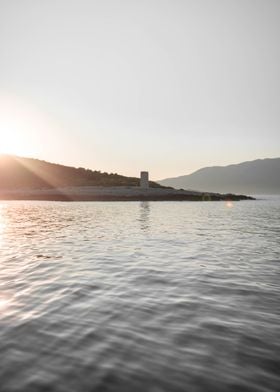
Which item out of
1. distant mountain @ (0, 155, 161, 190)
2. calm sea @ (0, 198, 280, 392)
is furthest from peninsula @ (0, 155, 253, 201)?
calm sea @ (0, 198, 280, 392)

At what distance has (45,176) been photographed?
6029 inches

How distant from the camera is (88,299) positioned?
10.1 meters

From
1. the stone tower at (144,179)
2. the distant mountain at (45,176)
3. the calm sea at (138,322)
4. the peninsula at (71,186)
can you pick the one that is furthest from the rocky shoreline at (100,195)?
the calm sea at (138,322)

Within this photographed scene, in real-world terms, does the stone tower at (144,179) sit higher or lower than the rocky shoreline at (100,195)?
higher

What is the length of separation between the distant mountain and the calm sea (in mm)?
120725

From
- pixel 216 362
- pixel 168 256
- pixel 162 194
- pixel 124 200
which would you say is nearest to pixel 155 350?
pixel 216 362

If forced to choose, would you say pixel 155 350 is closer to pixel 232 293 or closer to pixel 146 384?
pixel 146 384

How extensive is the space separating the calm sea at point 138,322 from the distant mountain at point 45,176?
12072 centimetres

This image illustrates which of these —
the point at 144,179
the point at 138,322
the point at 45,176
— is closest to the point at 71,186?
the point at 45,176

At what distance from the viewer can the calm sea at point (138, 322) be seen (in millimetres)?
5680

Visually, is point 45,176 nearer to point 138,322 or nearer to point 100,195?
point 100,195

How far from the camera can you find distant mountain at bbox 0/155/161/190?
137 m

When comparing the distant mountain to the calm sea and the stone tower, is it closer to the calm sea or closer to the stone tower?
the stone tower

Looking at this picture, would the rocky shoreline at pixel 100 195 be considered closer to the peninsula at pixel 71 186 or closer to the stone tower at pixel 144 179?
the peninsula at pixel 71 186
